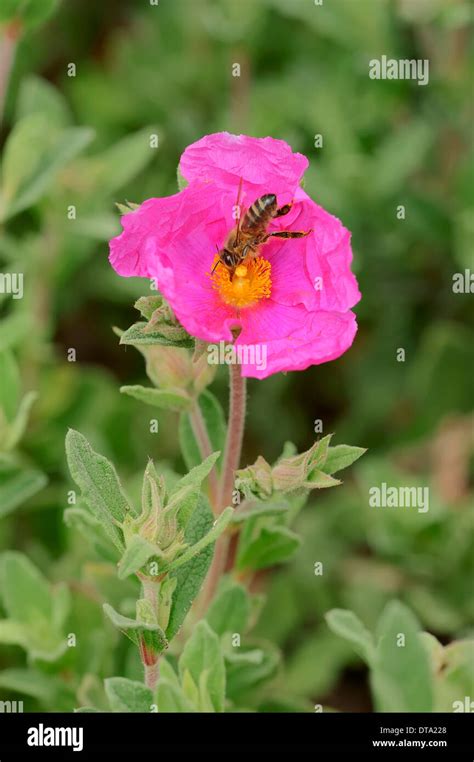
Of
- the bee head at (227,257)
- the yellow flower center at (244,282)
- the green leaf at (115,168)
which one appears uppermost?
the green leaf at (115,168)

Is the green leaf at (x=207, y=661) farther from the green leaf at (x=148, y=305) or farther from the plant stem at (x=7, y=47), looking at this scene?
the plant stem at (x=7, y=47)

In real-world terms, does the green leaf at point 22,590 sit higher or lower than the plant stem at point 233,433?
lower

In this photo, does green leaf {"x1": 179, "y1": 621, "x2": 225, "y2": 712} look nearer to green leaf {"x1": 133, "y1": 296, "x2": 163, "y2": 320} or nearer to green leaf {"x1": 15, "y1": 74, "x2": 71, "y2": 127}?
green leaf {"x1": 133, "y1": 296, "x2": 163, "y2": 320}

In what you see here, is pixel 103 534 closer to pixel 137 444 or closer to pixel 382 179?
pixel 137 444

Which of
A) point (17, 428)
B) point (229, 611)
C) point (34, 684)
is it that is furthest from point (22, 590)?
point (229, 611)

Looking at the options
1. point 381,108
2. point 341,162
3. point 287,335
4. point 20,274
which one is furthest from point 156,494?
point 381,108

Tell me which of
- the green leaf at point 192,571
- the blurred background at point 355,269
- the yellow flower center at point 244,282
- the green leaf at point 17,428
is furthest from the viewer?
the blurred background at point 355,269

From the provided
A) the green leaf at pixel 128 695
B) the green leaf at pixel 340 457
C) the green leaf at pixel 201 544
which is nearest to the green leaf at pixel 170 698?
the green leaf at pixel 128 695
